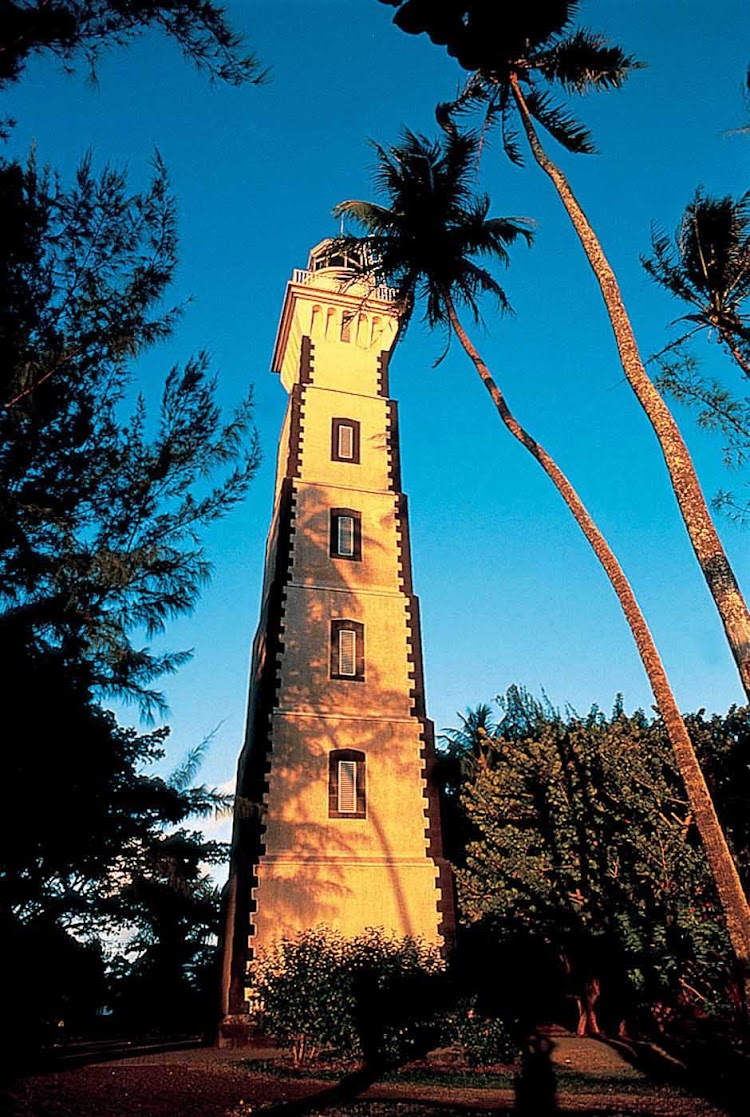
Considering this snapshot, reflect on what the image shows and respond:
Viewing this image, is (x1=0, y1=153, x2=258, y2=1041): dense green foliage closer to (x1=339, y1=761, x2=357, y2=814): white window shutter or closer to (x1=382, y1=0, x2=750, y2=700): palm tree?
(x1=382, y1=0, x2=750, y2=700): palm tree

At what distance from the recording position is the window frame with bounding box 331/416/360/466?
24438 millimetres

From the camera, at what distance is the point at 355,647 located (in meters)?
21.1

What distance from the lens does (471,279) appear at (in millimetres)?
16984

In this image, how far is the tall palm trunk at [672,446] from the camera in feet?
30.2

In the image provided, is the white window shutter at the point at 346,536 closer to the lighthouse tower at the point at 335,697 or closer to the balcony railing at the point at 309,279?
the lighthouse tower at the point at 335,697

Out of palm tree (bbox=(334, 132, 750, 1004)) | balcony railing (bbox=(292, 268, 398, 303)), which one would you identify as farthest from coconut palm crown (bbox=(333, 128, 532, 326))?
balcony railing (bbox=(292, 268, 398, 303))

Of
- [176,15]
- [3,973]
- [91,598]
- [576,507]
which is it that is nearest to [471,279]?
[576,507]

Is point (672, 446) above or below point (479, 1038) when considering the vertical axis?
above

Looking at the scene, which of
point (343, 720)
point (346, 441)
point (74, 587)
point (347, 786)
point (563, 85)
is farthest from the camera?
point (346, 441)

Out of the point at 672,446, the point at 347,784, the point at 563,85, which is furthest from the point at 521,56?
the point at 347,784

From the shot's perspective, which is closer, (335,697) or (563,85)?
(563,85)

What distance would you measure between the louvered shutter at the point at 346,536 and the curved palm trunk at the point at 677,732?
8.47 m

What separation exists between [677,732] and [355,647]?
1178cm

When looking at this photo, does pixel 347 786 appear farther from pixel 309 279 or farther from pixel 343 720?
pixel 309 279
